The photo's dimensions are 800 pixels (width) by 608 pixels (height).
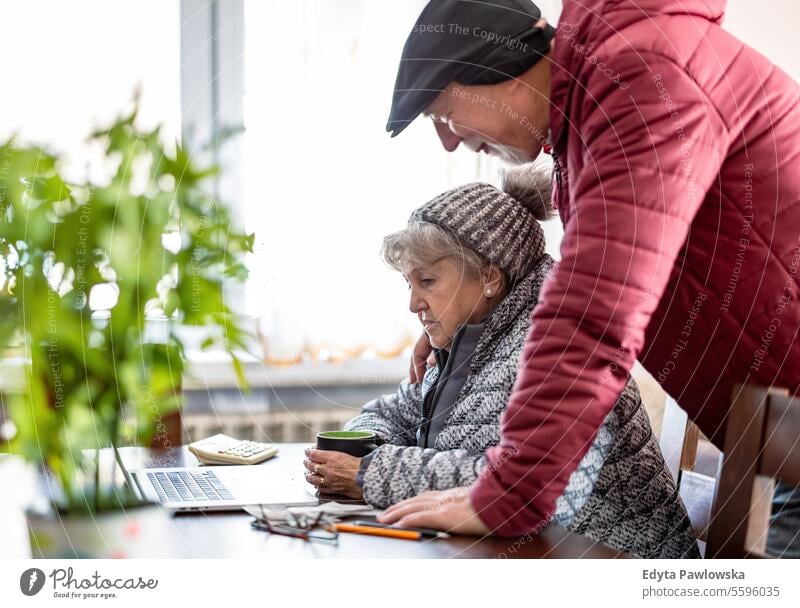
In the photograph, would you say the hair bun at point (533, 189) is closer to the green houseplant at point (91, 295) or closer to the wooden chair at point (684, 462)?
A: the wooden chair at point (684, 462)

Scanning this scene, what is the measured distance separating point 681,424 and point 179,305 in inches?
27.7

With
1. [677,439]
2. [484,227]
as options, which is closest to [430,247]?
[484,227]

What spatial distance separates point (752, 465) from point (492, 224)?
485 millimetres

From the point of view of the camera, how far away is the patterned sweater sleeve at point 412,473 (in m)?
0.94

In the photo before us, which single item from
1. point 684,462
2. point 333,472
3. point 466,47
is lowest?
point 684,462

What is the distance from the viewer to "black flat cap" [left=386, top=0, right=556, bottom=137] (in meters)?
0.82

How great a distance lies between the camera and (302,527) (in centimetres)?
82

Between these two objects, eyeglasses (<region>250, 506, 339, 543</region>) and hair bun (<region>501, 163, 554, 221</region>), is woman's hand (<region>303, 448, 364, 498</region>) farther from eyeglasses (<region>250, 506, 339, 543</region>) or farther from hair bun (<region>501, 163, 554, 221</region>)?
hair bun (<region>501, 163, 554, 221</region>)

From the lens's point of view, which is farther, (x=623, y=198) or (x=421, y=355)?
(x=421, y=355)

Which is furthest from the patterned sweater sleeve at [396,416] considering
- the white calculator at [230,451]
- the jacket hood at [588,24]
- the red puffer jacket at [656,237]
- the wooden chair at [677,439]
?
the jacket hood at [588,24]

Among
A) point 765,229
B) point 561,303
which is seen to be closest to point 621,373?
point 561,303

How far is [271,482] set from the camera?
1033 millimetres

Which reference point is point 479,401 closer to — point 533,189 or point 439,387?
point 439,387

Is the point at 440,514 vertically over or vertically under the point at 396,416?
over
